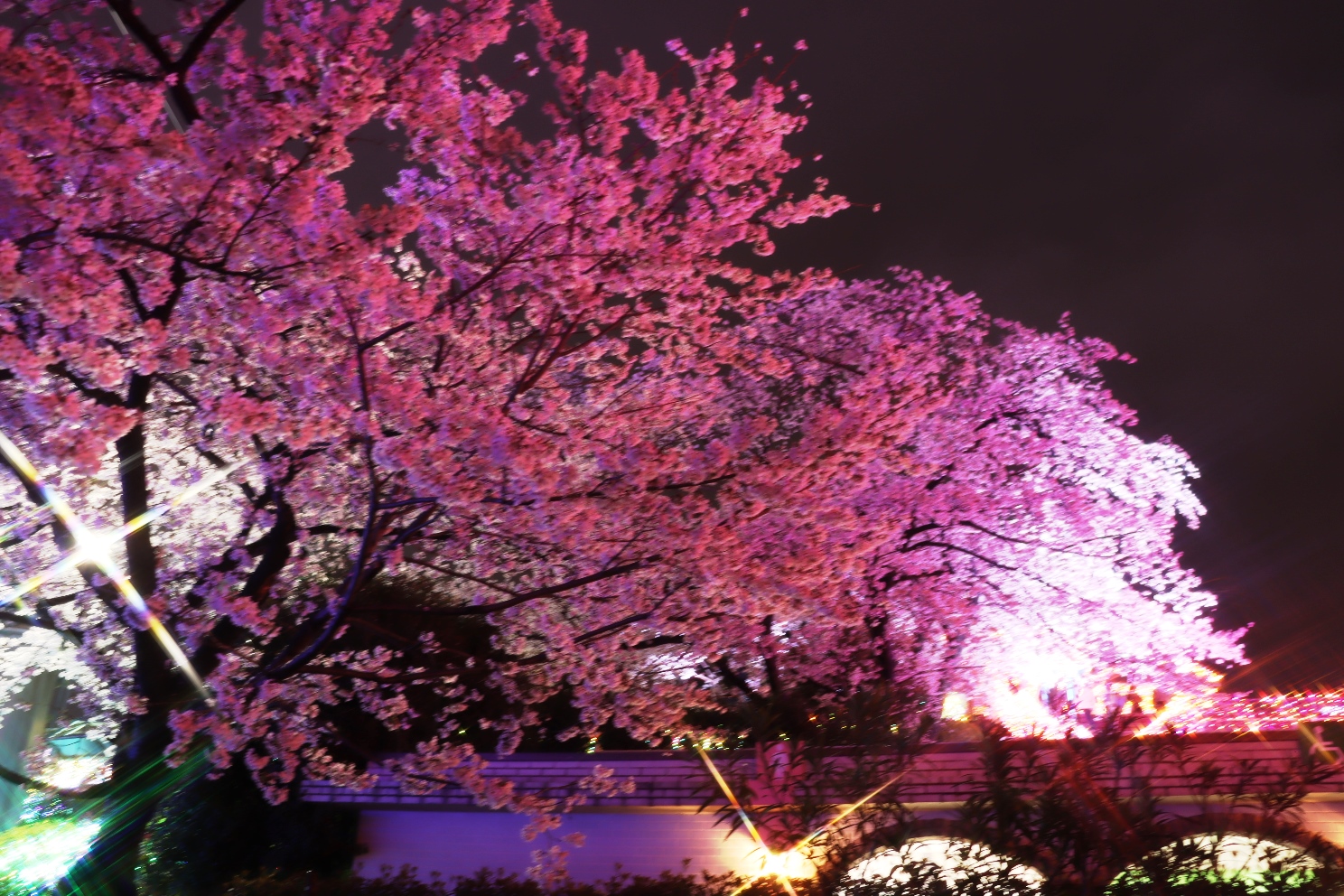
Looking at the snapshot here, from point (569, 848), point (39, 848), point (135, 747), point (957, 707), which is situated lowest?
point (569, 848)

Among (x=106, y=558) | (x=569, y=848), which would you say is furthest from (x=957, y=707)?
(x=106, y=558)

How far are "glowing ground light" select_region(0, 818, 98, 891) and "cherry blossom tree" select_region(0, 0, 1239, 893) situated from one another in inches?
92.6

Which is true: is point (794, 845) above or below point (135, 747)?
below

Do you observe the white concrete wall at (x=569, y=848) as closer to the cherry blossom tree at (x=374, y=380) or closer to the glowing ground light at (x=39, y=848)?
the cherry blossom tree at (x=374, y=380)

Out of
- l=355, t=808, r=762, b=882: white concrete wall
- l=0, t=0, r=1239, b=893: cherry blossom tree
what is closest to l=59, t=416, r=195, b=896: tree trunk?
l=0, t=0, r=1239, b=893: cherry blossom tree

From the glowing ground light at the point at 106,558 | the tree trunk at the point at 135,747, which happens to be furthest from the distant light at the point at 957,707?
the glowing ground light at the point at 106,558

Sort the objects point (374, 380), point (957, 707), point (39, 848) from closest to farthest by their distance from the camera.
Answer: point (374, 380) → point (39, 848) → point (957, 707)

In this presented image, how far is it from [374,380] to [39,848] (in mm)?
9258

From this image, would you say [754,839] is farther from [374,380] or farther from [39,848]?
[39,848]

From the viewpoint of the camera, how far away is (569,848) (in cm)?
953

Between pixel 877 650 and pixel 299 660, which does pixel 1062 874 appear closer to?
pixel 299 660

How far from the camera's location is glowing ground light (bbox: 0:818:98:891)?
9.77 meters

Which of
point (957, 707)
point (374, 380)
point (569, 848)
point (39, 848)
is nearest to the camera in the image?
point (374, 380)

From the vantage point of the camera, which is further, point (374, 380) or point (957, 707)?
point (957, 707)
